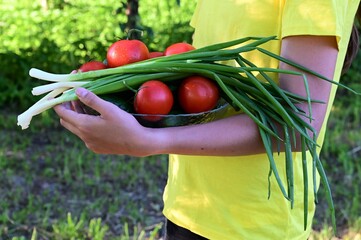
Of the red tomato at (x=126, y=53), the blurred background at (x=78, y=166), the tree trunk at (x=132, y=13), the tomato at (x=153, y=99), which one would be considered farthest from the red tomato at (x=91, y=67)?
the tree trunk at (x=132, y=13)

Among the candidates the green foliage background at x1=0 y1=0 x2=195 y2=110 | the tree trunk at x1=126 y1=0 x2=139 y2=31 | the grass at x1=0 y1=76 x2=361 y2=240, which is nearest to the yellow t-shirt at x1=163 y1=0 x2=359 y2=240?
the grass at x1=0 y1=76 x2=361 y2=240

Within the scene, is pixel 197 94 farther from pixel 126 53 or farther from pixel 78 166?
pixel 78 166

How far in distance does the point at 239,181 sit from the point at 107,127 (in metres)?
0.37

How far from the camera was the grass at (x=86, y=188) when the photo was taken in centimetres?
299

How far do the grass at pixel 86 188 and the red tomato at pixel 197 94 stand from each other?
1.62 meters

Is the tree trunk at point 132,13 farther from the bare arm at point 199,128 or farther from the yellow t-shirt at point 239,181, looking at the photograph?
the bare arm at point 199,128

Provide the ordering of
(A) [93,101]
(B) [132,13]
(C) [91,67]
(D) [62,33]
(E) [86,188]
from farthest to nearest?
1. (D) [62,33]
2. (B) [132,13]
3. (E) [86,188]
4. (C) [91,67]
5. (A) [93,101]

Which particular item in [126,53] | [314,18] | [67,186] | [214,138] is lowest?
[67,186]

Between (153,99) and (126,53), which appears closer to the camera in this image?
(153,99)

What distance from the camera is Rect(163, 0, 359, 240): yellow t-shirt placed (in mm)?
1243

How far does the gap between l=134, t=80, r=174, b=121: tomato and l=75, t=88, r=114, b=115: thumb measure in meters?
0.08

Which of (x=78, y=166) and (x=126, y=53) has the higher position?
(x=126, y=53)

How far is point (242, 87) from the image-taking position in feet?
3.84

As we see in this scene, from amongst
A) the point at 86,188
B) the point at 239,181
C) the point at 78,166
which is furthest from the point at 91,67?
the point at 78,166
